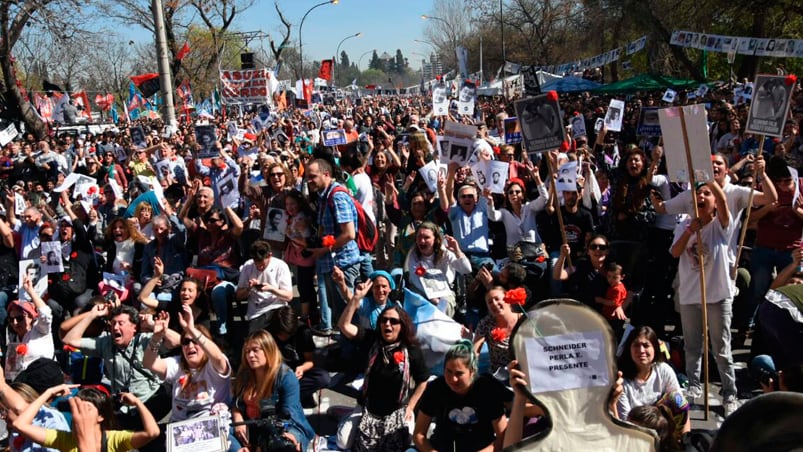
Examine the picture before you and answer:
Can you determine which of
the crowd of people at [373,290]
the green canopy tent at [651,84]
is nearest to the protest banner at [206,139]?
the crowd of people at [373,290]

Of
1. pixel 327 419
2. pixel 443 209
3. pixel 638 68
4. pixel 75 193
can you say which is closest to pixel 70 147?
pixel 75 193

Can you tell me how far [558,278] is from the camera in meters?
5.96

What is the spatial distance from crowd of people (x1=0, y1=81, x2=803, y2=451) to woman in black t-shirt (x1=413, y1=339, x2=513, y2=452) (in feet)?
0.04

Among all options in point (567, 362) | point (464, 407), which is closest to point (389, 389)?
point (464, 407)

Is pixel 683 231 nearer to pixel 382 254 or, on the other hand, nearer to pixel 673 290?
pixel 673 290

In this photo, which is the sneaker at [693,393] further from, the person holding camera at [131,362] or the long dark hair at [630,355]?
the person holding camera at [131,362]

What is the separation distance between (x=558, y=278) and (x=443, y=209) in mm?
1556

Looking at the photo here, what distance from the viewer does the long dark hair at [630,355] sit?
167 inches

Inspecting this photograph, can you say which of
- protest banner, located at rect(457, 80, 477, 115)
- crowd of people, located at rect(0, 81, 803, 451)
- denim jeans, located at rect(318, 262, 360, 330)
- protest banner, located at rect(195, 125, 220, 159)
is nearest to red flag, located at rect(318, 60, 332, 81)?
protest banner, located at rect(457, 80, 477, 115)

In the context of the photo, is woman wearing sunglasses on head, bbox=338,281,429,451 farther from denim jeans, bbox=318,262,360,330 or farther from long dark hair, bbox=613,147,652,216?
long dark hair, bbox=613,147,652,216

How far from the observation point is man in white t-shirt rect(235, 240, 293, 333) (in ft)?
19.5

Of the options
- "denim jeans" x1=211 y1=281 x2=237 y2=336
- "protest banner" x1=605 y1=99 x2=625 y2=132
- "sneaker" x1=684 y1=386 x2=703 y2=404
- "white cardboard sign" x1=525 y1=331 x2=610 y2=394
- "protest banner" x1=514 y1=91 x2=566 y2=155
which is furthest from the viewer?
"protest banner" x1=605 y1=99 x2=625 y2=132

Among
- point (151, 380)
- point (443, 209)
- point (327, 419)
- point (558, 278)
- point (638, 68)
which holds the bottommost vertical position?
point (327, 419)

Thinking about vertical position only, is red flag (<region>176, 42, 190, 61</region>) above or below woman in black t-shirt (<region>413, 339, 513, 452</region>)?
above
